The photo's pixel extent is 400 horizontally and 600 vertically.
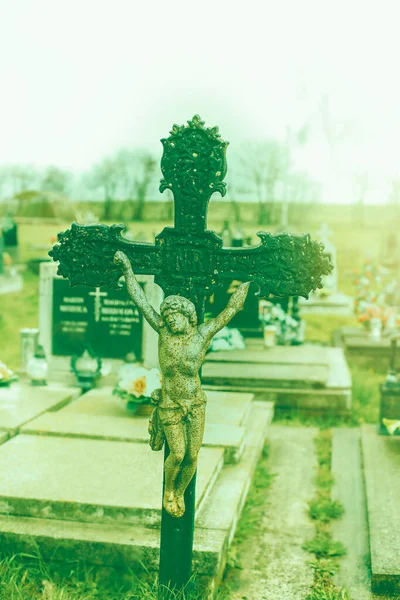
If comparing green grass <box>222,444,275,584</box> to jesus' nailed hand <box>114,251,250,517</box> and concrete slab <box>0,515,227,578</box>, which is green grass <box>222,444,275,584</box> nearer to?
concrete slab <box>0,515,227,578</box>

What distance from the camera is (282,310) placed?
9586mm

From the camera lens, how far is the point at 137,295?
304 centimetres

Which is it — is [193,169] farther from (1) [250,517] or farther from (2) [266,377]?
(2) [266,377]

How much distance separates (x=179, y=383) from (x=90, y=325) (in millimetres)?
4097

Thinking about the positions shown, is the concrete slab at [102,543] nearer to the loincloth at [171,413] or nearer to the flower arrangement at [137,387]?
the loincloth at [171,413]

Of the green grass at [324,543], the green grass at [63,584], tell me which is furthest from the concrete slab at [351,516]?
the green grass at [63,584]

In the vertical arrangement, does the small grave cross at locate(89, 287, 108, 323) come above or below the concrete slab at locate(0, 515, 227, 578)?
above

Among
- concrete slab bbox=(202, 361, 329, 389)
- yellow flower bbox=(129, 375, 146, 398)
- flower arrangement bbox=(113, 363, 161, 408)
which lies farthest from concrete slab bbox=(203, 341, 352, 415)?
yellow flower bbox=(129, 375, 146, 398)

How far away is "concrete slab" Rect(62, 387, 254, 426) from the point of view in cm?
532

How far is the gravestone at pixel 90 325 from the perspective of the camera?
6.79m

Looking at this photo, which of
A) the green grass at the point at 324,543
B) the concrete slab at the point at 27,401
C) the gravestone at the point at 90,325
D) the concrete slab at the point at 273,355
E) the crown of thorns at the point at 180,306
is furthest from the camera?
the concrete slab at the point at 273,355

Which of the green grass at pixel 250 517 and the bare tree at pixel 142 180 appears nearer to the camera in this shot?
the green grass at pixel 250 517

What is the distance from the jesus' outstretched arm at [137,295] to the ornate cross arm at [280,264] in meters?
0.33

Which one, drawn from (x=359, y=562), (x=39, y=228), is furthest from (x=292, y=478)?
(x=39, y=228)
